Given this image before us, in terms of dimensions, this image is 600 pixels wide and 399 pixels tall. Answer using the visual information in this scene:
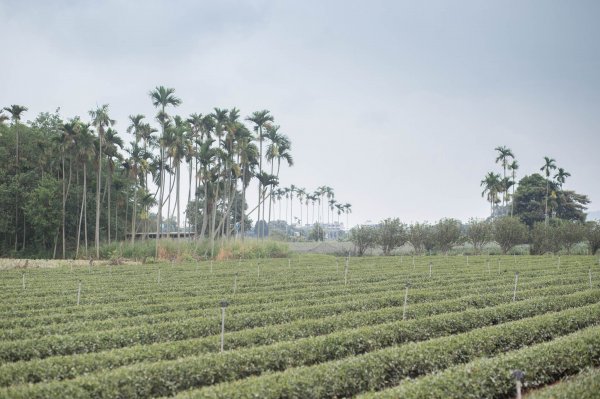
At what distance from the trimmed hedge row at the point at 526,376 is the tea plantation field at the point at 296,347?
1.1 inches

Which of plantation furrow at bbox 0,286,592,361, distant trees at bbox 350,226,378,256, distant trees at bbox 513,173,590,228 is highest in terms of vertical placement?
distant trees at bbox 513,173,590,228

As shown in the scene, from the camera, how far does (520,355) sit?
1158 cm

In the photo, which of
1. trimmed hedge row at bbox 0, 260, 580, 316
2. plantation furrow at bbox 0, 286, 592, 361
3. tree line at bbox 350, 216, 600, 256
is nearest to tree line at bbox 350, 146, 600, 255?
tree line at bbox 350, 216, 600, 256

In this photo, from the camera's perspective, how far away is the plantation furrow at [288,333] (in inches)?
438

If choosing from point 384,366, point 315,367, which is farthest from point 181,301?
point 384,366

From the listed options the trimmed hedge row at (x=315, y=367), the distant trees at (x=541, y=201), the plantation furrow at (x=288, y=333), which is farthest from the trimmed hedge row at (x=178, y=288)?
the distant trees at (x=541, y=201)

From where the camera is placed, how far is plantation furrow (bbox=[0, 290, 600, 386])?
11.1 meters

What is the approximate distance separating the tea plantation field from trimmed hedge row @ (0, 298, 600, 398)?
0.09 ft

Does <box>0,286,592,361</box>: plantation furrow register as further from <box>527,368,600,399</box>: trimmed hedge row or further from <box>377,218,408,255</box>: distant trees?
<box>377,218,408,255</box>: distant trees

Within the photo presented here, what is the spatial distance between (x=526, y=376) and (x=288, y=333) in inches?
264

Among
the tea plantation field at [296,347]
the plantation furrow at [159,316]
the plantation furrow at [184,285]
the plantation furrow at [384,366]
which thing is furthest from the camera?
the plantation furrow at [184,285]

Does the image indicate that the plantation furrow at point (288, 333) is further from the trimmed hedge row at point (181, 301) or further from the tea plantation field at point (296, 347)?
the trimmed hedge row at point (181, 301)

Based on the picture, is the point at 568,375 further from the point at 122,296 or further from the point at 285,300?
the point at 122,296

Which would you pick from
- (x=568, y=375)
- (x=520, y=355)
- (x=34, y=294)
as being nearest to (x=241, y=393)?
(x=520, y=355)
